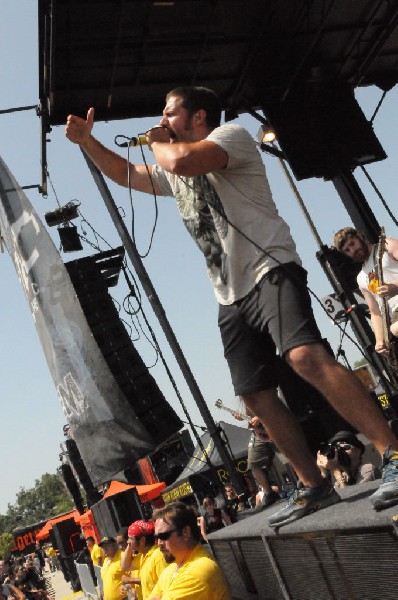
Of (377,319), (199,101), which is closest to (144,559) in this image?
(377,319)

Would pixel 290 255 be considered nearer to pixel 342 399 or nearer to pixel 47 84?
pixel 342 399

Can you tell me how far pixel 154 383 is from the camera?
9750 millimetres

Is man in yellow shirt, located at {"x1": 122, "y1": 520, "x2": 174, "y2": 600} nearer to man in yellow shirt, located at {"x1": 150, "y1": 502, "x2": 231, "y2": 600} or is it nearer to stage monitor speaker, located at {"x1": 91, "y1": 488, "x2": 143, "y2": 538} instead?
man in yellow shirt, located at {"x1": 150, "y1": 502, "x2": 231, "y2": 600}

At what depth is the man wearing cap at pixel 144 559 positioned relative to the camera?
21.0 ft

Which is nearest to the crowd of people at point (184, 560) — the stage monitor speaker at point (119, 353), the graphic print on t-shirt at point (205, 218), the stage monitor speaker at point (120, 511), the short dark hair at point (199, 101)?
the graphic print on t-shirt at point (205, 218)

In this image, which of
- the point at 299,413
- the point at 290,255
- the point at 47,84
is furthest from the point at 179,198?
the point at 47,84

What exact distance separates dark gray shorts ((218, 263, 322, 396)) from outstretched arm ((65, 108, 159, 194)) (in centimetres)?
85

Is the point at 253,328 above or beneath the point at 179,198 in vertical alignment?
beneath

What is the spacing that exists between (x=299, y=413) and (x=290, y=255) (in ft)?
10.2

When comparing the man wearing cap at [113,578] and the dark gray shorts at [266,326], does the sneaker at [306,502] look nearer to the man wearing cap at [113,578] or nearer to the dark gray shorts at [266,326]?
the dark gray shorts at [266,326]

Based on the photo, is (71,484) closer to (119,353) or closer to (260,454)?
(119,353)

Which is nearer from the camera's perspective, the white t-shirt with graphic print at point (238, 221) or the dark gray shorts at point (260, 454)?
the white t-shirt with graphic print at point (238, 221)

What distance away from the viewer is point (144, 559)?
293 inches

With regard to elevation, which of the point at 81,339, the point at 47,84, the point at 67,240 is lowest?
the point at 81,339
